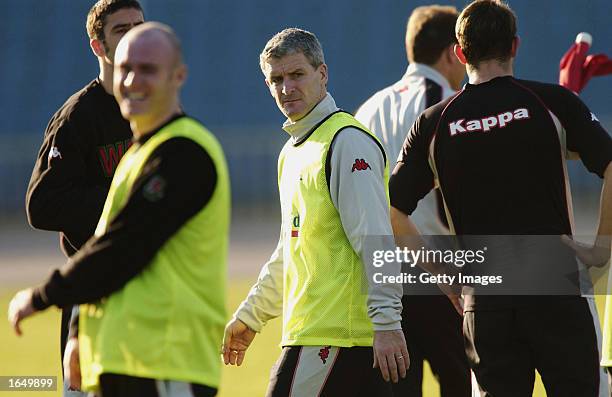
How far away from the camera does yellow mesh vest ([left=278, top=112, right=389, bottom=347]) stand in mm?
4715

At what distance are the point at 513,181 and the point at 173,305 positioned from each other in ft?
5.94

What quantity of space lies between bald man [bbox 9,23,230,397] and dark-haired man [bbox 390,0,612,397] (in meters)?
1.52

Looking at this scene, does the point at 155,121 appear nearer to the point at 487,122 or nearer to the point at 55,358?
the point at 487,122

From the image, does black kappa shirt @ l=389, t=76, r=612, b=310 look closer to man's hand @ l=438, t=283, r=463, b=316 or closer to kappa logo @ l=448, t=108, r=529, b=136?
kappa logo @ l=448, t=108, r=529, b=136

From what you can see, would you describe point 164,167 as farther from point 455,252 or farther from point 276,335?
point 276,335

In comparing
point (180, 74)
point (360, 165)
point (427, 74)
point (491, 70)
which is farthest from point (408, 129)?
point (180, 74)

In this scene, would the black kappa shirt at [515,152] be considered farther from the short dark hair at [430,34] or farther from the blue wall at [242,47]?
the blue wall at [242,47]

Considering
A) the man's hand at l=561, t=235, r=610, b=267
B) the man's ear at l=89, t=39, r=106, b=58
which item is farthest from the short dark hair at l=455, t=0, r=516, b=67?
the man's ear at l=89, t=39, r=106, b=58

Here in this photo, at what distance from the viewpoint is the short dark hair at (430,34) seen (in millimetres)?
6582

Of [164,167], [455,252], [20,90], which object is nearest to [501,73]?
[455,252]

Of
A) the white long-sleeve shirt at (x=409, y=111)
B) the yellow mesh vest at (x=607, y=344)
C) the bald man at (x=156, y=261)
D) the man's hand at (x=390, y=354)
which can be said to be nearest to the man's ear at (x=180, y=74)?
the bald man at (x=156, y=261)

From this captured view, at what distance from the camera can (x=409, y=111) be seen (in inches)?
249

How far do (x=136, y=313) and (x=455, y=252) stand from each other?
1.96 m

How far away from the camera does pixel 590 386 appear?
473 cm
